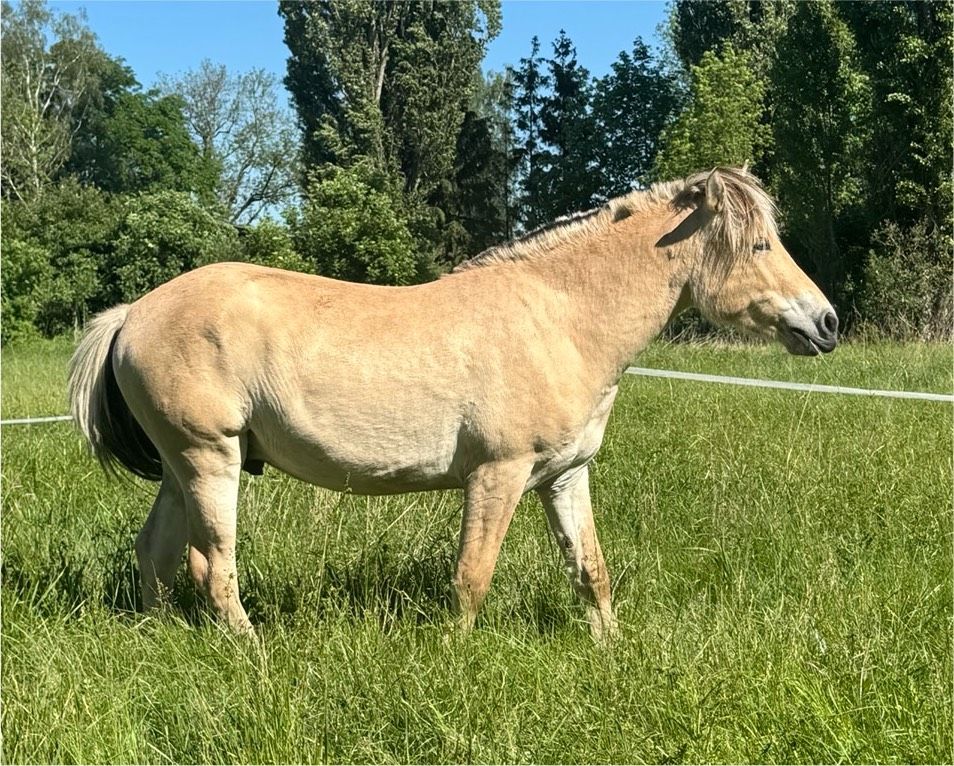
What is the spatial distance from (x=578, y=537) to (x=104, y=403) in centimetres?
217

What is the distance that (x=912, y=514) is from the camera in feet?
17.2

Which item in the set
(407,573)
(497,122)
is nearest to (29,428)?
(407,573)

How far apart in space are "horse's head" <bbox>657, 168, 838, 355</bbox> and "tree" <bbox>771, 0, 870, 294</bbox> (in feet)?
78.7

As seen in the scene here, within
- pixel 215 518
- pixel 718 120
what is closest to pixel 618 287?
pixel 215 518

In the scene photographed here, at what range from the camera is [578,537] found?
4.12 m

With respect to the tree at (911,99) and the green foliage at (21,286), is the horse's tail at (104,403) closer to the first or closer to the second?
the tree at (911,99)

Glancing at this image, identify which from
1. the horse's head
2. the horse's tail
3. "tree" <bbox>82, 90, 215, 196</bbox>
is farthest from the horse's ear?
"tree" <bbox>82, 90, 215, 196</bbox>

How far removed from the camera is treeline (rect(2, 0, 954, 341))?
78.8ft

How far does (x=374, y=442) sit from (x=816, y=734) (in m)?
1.90

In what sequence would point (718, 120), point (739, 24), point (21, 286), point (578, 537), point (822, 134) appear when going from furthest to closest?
point (739, 24) → point (718, 120) → point (21, 286) → point (822, 134) → point (578, 537)

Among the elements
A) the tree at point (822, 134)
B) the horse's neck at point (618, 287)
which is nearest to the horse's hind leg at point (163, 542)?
the horse's neck at point (618, 287)

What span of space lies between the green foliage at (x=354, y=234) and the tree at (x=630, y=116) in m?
10.6

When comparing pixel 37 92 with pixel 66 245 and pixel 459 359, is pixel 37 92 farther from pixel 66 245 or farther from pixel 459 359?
pixel 459 359

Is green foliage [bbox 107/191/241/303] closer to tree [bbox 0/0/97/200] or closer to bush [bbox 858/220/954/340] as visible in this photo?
tree [bbox 0/0/97/200]
